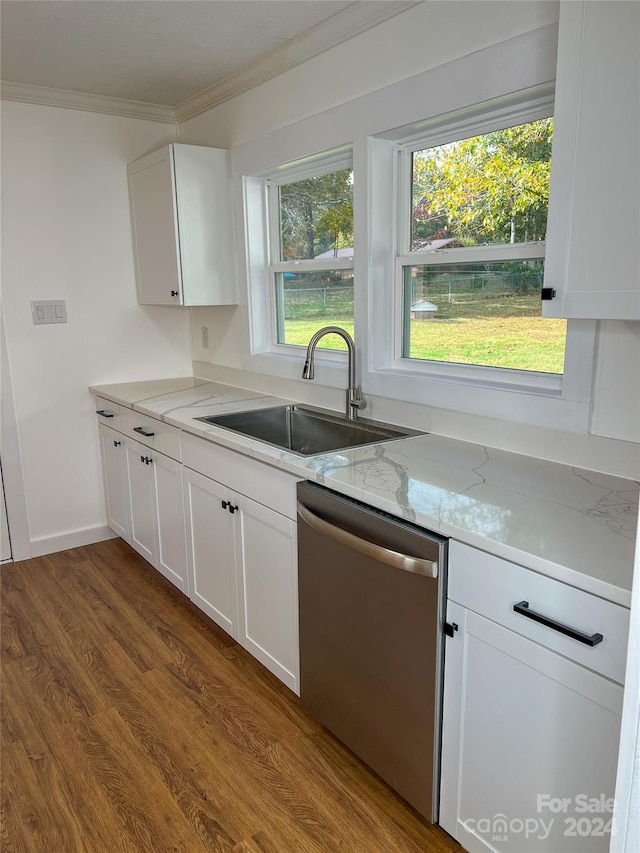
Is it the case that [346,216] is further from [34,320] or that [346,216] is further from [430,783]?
[430,783]

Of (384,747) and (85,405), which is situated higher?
(85,405)

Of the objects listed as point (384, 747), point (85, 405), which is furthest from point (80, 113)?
point (384, 747)

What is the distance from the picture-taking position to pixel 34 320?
10.4 feet

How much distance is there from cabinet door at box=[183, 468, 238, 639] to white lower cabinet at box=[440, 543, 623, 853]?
107cm

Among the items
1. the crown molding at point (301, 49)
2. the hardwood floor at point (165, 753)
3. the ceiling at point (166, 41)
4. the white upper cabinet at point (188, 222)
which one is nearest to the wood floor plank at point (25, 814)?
the hardwood floor at point (165, 753)

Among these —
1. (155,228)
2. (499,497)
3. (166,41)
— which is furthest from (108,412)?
(499,497)

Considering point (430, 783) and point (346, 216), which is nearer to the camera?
point (430, 783)

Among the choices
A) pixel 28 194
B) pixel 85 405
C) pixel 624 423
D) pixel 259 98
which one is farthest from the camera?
pixel 85 405

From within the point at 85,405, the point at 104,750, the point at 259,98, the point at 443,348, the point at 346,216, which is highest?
the point at 259,98

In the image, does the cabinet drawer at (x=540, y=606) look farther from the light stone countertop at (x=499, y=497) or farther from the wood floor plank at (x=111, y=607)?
the wood floor plank at (x=111, y=607)

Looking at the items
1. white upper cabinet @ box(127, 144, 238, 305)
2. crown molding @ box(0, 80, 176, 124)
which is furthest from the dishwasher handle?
crown molding @ box(0, 80, 176, 124)

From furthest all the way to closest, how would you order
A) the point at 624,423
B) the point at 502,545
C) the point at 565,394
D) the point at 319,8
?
the point at 319,8, the point at 565,394, the point at 624,423, the point at 502,545

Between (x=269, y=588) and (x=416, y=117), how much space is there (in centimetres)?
163

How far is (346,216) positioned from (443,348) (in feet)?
2.50
